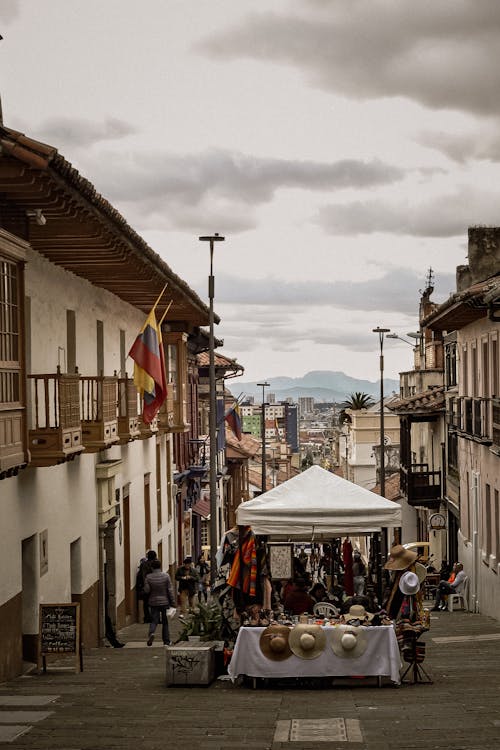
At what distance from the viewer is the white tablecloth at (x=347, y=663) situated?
14.7 metres

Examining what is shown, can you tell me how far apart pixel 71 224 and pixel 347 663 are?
6.75m

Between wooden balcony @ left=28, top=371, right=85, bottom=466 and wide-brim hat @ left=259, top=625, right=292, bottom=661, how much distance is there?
12.2 ft

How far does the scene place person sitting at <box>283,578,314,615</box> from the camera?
1769cm

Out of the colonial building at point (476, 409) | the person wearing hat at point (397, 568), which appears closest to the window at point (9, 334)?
the person wearing hat at point (397, 568)

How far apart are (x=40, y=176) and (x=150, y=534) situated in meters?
21.1

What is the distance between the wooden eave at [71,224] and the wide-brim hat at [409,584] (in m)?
6.15

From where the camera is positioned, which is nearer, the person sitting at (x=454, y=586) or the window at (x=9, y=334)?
the window at (x=9, y=334)

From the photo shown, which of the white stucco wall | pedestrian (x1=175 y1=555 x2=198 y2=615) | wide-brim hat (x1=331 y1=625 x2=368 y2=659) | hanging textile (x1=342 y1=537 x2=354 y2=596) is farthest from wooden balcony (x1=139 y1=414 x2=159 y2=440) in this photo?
wide-brim hat (x1=331 y1=625 x2=368 y2=659)

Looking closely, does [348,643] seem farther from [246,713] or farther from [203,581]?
[203,581]

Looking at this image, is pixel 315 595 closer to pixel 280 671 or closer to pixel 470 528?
pixel 280 671

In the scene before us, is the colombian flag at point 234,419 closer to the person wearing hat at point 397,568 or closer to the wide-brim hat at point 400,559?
the person wearing hat at point 397,568

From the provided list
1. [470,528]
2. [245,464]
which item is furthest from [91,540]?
[245,464]

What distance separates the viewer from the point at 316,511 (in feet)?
55.0

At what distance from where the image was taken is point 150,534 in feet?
107
